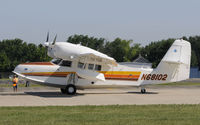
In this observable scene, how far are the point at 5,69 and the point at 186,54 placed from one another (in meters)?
50.5

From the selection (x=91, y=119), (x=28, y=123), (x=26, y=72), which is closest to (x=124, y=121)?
(x=91, y=119)

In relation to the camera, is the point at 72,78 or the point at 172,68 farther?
the point at 172,68

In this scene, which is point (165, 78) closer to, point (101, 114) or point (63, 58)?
point (63, 58)

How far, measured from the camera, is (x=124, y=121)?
982 cm

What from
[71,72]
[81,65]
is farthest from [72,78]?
[81,65]

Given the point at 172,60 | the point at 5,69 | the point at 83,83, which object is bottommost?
the point at 5,69

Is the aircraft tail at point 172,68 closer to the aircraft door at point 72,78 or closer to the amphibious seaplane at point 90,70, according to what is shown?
the amphibious seaplane at point 90,70

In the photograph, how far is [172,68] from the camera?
2239 cm

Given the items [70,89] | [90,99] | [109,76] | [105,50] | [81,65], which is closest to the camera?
[90,99]

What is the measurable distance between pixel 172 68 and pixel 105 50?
70700mm

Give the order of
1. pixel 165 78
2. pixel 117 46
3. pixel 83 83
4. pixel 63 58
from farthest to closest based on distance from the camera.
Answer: pixel 117 46 < pixel 165 78 < pixel 83 83 < pixel 63 58

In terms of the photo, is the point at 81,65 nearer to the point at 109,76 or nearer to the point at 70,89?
the point at 70,89

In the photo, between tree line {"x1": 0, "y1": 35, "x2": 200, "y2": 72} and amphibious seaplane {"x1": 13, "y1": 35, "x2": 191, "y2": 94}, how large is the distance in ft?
137

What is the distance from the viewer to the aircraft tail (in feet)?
72.9
